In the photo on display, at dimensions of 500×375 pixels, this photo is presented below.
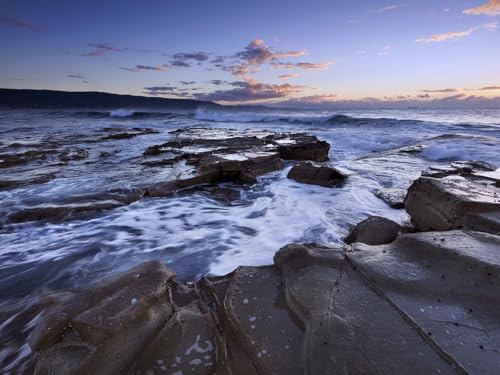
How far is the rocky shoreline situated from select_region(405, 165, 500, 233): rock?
0.52m

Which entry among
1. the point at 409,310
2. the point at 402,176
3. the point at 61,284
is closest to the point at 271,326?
the point at 409,310

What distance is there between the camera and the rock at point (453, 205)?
2.91 m

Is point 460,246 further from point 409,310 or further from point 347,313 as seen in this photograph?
point 347,313

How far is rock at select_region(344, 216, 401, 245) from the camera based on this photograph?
3.13 meters

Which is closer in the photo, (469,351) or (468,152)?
(469,351)

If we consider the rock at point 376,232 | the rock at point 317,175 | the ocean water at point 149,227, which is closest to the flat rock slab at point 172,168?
the ocean water at point 149,227

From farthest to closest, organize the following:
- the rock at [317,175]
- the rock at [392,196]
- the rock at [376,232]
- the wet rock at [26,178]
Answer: the rock at [317,175] → the wet rock at [26,178] → the rock at [392,196] → the rock at [376,232]

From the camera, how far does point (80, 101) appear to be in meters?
76.3

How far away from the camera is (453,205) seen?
311 centimetres

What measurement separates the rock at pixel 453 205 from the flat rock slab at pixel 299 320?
2.14 feet

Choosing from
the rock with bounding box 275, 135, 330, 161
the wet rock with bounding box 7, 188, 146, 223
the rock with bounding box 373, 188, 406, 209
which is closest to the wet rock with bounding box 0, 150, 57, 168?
the wet rock with bounding box 7, 188, 146, 223

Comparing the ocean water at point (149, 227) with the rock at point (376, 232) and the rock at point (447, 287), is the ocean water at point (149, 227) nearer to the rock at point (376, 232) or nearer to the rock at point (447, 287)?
the rock at point (376, 232)

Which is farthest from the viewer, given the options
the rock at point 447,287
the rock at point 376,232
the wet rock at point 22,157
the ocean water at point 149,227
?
the wet rock at point 22,157

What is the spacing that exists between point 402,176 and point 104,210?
6.41 meters
